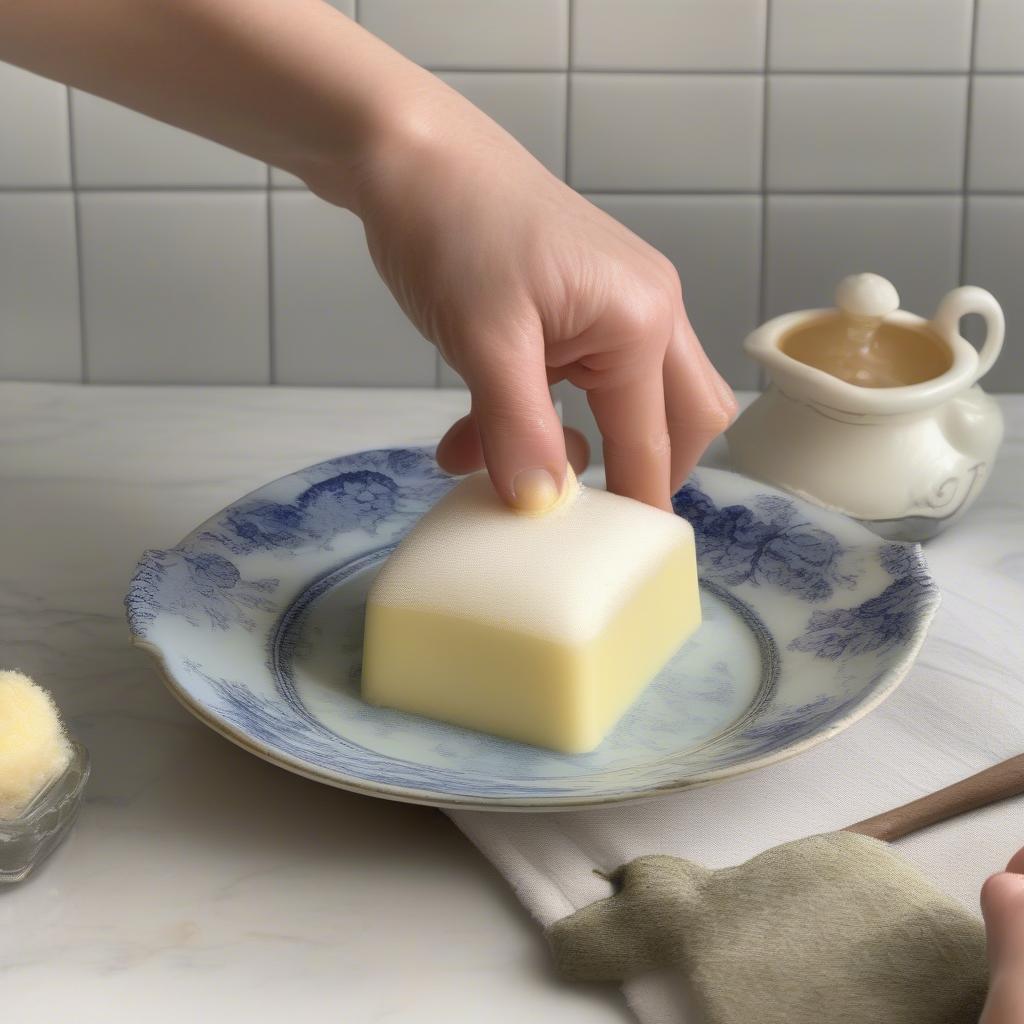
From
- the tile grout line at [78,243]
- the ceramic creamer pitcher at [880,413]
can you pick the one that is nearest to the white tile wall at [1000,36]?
the ceramic creamer pitcher at [880,413]

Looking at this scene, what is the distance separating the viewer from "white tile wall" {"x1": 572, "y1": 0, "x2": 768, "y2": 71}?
1.30 metres

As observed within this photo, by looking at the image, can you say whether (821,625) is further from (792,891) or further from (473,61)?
(473,61)

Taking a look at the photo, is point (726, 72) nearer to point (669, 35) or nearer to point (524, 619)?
point (669, 35)

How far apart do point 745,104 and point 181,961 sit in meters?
1.01

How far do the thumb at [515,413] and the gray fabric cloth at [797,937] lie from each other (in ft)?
0.75

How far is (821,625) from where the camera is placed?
813 millimetres

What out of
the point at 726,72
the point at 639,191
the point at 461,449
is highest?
the point at 726,72

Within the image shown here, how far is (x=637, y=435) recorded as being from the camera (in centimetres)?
85

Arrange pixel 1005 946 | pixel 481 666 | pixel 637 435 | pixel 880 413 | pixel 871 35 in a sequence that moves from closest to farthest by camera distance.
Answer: pixel 1005 946
pixel 481 666
pixel 637 435
pixel 880 413
pixel 871 35

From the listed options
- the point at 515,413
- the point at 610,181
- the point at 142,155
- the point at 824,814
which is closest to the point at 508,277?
the point at 515,413

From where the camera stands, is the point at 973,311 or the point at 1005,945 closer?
the point at 1005,945

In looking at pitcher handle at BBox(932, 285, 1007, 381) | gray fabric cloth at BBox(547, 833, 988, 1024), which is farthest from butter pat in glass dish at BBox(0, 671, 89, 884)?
pitcher handle at BBox(932, 285, 1007, 381)

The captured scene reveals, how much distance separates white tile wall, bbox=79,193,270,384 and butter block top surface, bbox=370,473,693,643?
2.22 feet

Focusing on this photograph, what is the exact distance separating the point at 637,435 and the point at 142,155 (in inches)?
29.5
